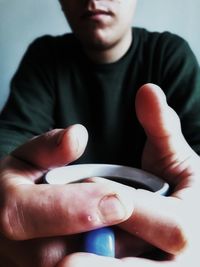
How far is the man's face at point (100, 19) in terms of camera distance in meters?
0.58

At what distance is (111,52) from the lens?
0.66 m

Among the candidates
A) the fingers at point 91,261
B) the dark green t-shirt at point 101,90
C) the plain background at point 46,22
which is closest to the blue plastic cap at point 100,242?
the fingers at point 91,261

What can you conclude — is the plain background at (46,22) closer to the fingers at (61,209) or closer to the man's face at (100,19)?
the man's face at (100,19)

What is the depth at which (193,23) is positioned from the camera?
0.75 meters

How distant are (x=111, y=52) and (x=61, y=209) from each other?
1.52 feet

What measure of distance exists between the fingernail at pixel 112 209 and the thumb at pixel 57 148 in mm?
57

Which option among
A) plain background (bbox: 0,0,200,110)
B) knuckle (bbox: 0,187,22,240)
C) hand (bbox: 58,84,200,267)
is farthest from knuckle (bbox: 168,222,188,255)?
plain background (bbox: 0,0,200,110)

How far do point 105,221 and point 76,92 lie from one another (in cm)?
46

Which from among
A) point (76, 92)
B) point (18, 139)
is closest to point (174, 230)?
point (18, 139)

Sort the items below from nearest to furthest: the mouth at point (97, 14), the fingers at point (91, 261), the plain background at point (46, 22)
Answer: the fingers at point (91, 261) → the mouth at point (97, 14) → the plain background at point (46, 22)

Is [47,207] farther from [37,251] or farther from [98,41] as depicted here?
[98,41]

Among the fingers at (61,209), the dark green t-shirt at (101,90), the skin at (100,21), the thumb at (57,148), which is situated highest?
the skin at (100,21)

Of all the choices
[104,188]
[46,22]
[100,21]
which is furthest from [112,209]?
[46,22]

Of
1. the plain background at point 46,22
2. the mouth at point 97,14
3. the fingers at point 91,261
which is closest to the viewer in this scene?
the fingers at point 91,261
